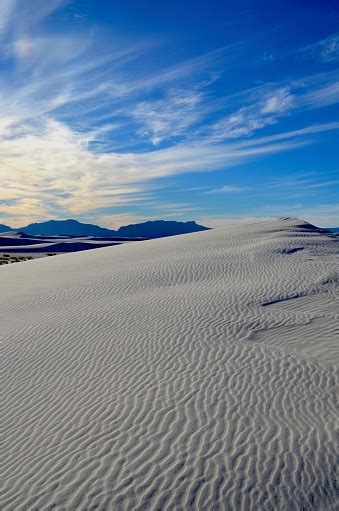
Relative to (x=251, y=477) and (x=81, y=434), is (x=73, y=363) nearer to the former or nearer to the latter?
(x=81, y=434)

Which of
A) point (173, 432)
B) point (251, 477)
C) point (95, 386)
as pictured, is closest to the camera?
point (251, 477)

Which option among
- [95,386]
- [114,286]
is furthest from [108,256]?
[95,386]

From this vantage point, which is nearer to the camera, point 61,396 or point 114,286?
point 61,396

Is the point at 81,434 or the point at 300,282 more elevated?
the point at 300,282

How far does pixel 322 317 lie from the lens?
10.4 metres

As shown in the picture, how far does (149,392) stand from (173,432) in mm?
1237

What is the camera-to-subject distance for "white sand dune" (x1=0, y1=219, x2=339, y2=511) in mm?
4883

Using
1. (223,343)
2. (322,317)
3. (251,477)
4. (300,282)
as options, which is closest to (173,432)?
(251,477)

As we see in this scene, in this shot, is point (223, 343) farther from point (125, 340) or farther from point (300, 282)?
point (300, 282)

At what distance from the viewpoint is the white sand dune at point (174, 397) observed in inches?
192

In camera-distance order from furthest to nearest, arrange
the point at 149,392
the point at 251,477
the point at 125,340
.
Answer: the point at 125,340, the point at 149,392, the point at 251,477

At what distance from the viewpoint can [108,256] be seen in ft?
79.5

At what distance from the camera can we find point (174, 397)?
6750mm

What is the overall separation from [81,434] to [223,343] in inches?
149
